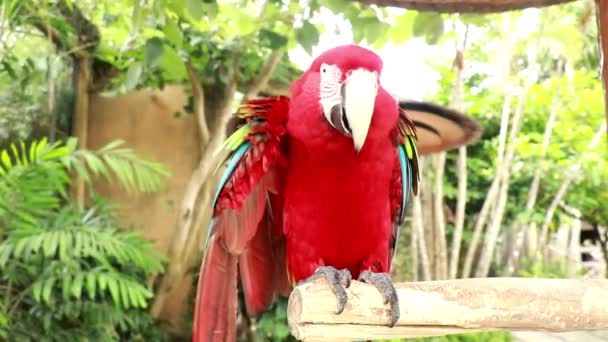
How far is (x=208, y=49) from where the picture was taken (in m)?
2.01

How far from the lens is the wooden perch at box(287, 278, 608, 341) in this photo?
59 cm

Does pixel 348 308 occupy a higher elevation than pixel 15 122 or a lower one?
lower

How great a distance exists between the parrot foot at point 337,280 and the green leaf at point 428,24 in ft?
1.33

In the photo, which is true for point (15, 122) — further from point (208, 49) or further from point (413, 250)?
point (413, 250)

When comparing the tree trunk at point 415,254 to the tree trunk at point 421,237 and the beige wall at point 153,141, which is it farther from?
the beige wall at point 153,141

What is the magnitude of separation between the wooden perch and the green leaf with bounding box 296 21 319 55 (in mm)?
430

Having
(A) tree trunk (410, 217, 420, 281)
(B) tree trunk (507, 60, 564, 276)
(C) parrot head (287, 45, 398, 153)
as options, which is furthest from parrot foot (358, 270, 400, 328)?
(B) tree trunk (507, 60, 564, 276)

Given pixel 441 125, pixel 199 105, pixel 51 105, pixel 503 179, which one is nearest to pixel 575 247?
pixel 503 179

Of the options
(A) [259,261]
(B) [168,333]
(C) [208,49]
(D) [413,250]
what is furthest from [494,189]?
(A) [259,261]

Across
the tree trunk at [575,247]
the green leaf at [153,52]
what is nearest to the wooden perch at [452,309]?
the green leaf at [153,52]

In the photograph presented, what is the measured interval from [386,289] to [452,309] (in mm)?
74

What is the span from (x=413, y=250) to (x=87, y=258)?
126 cm

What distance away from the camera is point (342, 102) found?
2.14ft

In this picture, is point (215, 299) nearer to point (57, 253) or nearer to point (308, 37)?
point (308, 37)
